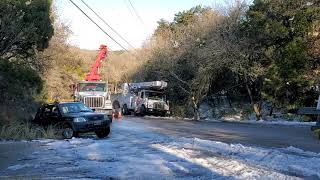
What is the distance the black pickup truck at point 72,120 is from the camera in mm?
20891

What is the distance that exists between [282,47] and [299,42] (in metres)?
2.53

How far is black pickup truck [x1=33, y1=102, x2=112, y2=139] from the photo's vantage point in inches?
822

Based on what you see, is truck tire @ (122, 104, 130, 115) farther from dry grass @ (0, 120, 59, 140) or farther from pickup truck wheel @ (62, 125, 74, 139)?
pickup truck wheel @ (62, 125, 74, 139)

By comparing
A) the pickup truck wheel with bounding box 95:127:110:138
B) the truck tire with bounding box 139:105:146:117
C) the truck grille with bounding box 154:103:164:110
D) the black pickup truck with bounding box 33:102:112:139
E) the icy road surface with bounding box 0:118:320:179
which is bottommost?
the icy road surface with bounding box 0:118:320:179

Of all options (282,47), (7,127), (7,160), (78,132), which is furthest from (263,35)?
(7,160)

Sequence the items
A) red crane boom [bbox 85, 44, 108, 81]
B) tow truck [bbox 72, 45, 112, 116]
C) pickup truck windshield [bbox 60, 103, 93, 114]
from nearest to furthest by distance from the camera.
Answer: pickup truck windshield [bbox 60, 103, 93, 114] → tow truck [bbox 72, 45, 112, 116] → red crane boom [bbox 85, 44, 108, 81]

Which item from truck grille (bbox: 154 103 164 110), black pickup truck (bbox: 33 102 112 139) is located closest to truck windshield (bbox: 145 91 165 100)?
truck grille (bbox: 154 103 164 110)

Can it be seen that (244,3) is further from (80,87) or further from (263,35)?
(80,87)

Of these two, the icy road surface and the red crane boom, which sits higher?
the red crane boom

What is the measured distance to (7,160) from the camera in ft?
45.3

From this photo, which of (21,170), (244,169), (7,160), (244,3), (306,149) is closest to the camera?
(244,169)

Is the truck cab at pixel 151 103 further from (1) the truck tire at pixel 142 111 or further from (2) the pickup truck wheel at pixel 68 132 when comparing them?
(2) the pickup truck wheel at pixel 68 132

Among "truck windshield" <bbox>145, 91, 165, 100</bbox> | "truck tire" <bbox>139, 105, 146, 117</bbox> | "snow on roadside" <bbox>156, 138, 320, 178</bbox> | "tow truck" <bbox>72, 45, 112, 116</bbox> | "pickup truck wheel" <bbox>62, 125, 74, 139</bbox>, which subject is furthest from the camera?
"truck windshield" <bbox>145, 91, 165, 100</bbox>

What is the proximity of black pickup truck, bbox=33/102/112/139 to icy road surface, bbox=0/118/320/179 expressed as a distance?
12.8 ft
